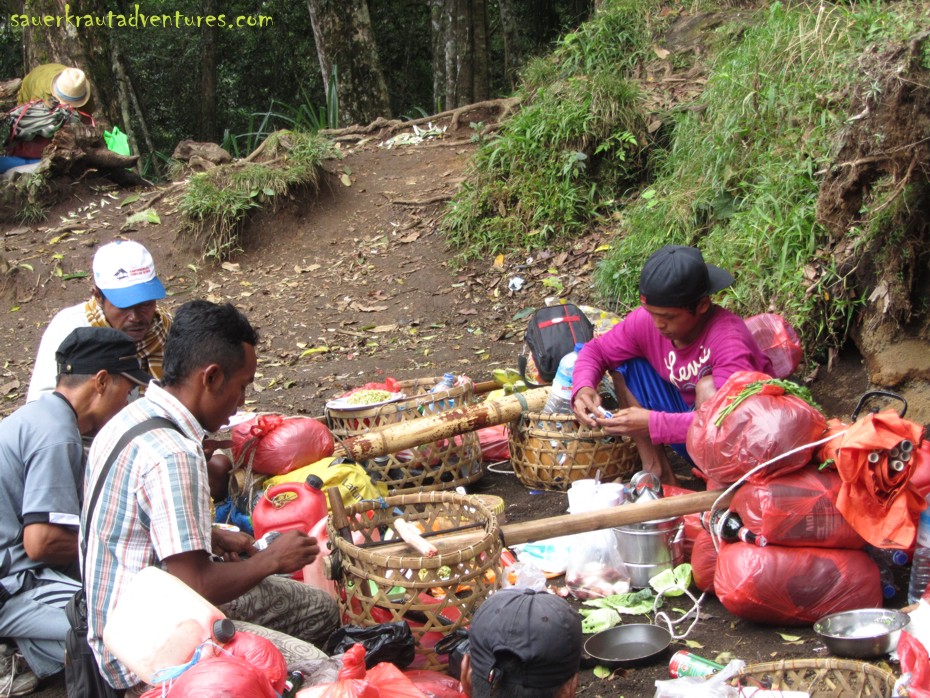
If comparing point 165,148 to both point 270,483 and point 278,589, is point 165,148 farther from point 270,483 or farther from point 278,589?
point 278,589

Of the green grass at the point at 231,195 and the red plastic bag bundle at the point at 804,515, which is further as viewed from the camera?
the green grass at the point at 231,195

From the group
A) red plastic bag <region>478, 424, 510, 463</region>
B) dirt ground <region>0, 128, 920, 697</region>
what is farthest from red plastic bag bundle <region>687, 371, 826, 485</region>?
red plastic bag <region>478, 424, 510, 463</region>

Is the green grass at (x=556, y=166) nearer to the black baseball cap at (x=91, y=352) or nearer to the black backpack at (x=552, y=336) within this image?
the black backpack at (x=552, y=336)

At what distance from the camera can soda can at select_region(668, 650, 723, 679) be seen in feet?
9.14

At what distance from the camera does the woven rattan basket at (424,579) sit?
9.41 feet

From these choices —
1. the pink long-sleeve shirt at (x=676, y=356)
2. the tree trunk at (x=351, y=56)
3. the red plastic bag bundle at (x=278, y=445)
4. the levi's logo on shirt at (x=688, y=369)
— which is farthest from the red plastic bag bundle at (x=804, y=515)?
the tree trunk at (x=351, y=56)

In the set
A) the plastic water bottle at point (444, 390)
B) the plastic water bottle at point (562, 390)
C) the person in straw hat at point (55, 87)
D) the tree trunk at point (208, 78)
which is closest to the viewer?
the plastic water bottle at point (562, 390)

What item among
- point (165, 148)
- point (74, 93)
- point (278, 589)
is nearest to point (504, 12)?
point (74, 93)

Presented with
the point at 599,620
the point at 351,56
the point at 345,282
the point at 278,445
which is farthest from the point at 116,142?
the point at 599,620

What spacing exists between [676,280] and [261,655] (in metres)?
2.34

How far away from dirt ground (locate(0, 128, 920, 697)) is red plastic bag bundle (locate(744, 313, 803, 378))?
505mm

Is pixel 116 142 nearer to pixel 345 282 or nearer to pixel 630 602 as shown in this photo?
pixel 345 282

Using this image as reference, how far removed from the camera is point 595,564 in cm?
368

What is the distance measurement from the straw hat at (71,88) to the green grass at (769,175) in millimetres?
6425
